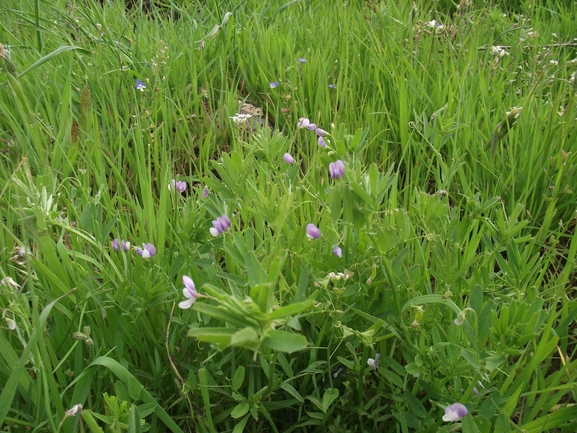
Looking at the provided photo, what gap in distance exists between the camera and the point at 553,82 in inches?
92.1

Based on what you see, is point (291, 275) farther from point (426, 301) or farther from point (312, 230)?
point (426, 301)

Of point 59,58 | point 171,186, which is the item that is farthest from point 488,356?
point 59,58

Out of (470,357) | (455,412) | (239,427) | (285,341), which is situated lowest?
(239,427)

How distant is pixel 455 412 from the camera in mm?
968

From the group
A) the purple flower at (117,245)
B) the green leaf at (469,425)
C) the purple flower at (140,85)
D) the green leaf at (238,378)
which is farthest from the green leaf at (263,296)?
the purple flower at (140,85)

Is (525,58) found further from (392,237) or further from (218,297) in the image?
(218,297)

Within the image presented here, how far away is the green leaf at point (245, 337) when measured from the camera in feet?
2.12

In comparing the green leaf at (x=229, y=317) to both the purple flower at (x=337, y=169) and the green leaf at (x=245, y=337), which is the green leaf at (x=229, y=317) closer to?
the green leaf at (x=245, y=337)

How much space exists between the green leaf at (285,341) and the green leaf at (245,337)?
0.11 feet

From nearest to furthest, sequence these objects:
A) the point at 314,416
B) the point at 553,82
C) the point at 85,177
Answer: the point at 314,416
the point at 85,177
the point at 553,82

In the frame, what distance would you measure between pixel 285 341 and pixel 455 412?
16.9 inches

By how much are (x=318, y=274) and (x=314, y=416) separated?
12.3 inches

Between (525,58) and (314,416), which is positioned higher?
(525,58)

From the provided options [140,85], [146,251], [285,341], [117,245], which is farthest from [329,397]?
[140,85]
